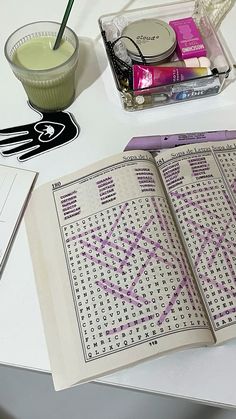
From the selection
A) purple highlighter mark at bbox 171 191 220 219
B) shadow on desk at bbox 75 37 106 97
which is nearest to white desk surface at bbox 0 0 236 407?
shadow on desk at bbox 75 37 106 97

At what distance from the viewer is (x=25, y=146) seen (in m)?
0.58

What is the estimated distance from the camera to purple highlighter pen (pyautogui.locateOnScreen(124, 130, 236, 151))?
21.6 inches

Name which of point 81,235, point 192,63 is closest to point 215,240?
point 81,235

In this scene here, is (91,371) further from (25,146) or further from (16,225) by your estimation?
(25,146)

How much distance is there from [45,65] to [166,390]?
38 cm

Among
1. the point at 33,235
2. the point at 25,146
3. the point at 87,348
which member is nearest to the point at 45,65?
the point at 25,146

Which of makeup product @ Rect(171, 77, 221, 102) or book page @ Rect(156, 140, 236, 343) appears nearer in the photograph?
book page @ Rect(156, 140, 236, 343)

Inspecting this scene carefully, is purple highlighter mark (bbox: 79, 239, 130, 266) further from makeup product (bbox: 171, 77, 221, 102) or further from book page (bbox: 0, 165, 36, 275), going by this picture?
makeup product (bbox: 171, 77, 221, 102)

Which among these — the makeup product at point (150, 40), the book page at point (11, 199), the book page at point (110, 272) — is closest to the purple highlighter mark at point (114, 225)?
the book page at point (110, 272)

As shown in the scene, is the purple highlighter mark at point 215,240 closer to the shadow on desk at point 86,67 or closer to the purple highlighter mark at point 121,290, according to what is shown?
the purple highlighter mark at point 121,290

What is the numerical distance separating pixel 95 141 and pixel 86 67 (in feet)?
0.41

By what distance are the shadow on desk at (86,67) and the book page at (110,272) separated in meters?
0.16

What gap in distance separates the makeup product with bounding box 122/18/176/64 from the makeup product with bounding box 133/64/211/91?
25 millimetres

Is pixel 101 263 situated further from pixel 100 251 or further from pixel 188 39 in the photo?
pixel 188 39
